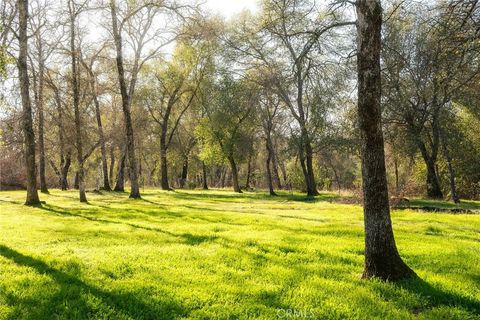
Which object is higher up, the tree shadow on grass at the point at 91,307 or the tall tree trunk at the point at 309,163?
the tall tree trunk at the point at 309,163

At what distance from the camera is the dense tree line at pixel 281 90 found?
32.4 ft

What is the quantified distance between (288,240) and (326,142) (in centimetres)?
2676

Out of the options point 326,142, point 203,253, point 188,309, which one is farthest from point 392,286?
point 326,142

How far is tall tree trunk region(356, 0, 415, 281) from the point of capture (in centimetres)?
752

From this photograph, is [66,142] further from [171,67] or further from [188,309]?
[188,309]

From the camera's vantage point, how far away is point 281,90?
34.8m

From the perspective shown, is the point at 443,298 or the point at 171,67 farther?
the point at 171,67

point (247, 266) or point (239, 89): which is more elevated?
point (239, 89)

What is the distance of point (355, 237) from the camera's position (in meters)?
12.1

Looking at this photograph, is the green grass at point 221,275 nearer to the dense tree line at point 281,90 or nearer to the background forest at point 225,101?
the dense tree line at point 281,90

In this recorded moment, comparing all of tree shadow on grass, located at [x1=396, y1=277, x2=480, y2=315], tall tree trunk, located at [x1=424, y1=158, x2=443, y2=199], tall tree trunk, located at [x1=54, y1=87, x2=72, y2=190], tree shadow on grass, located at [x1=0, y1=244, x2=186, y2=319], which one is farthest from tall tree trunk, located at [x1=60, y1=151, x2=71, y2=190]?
tree shadow on grass, located at [x1=396, y1=277, x2=480, y2=315]

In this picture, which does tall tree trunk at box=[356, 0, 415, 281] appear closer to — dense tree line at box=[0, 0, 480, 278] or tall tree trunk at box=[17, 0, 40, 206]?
dense tree line at box=[0, 0, 480, 278]

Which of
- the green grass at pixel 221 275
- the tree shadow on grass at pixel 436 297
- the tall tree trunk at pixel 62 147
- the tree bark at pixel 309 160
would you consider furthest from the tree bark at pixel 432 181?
the tree shadow on grass at pixel 436 297

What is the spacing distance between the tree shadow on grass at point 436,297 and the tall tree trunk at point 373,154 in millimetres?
337
